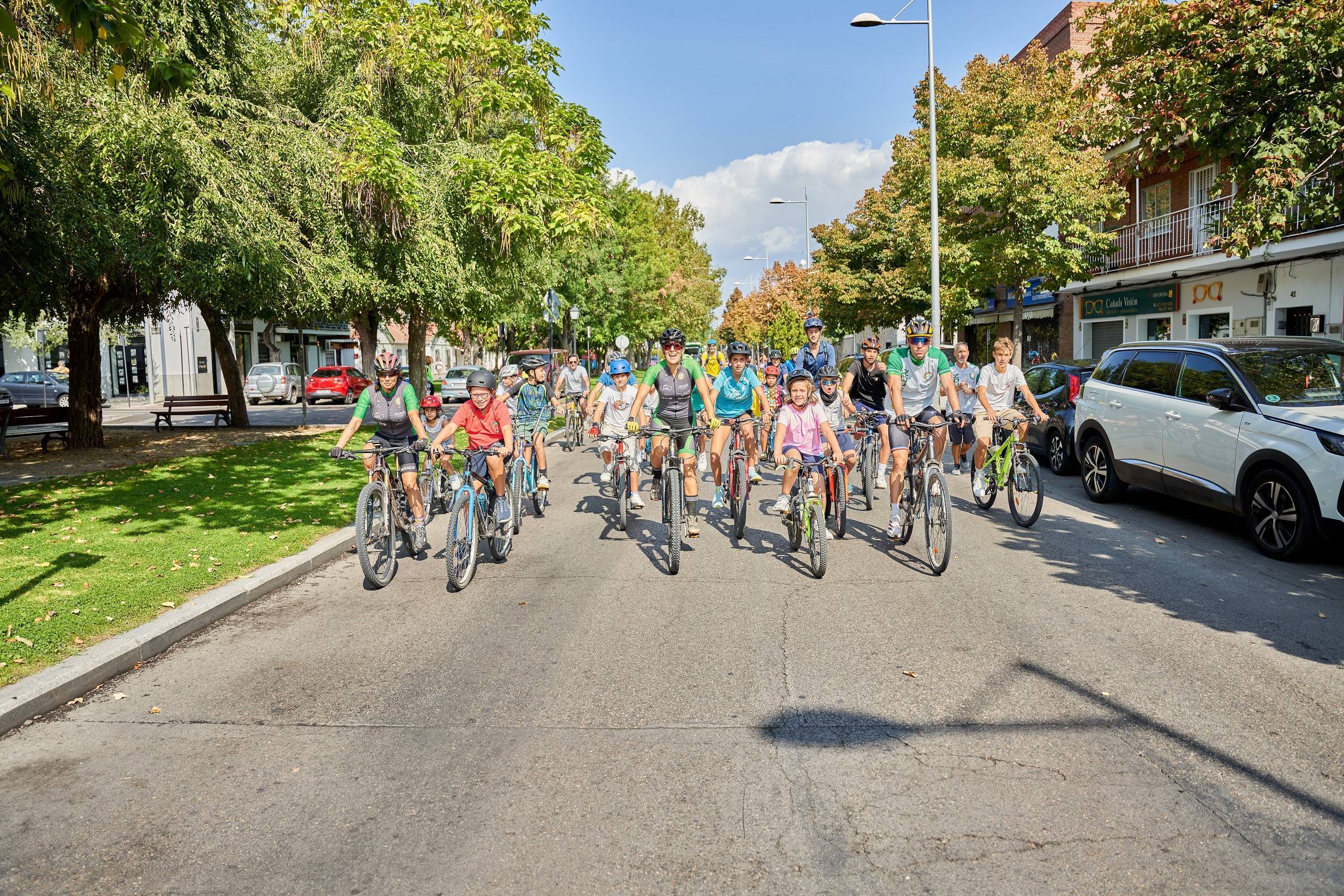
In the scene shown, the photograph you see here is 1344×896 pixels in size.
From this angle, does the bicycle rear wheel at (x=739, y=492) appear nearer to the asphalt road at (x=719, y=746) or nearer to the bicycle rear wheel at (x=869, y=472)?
the asphalt road at (x=719, y=746)

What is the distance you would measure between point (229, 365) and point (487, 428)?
16878mm

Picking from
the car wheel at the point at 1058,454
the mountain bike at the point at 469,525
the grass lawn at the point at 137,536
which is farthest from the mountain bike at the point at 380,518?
the car wheel at the point at 1058,454

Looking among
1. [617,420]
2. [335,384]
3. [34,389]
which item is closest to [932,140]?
[617,420]

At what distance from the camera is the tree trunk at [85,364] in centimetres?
1672

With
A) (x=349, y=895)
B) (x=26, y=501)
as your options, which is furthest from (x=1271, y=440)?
(x=26, y=501)

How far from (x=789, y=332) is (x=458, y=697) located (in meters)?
40.5

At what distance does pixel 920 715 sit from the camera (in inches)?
174

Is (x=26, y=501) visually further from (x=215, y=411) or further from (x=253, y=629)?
(x=215, y=411)

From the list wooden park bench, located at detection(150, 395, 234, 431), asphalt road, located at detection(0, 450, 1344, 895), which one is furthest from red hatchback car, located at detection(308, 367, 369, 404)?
asphalt road, located at detection(0, 450, 1344, 895)

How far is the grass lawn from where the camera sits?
5.88 m

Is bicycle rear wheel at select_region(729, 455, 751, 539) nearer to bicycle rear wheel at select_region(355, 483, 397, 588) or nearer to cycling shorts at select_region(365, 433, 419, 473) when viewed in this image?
cycling shorts at select_region(365, 433, 419, 473)

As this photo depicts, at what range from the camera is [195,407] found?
23.2m

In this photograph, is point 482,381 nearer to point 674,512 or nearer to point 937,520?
point 674,512

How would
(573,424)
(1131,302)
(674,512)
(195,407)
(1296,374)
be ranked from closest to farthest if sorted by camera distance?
(674,512)
(1296,374)
(573,424)
(195,407)
(1131,302)
